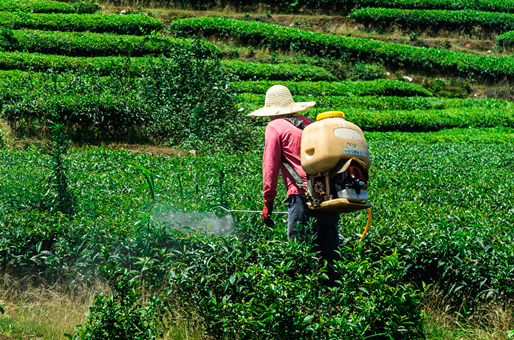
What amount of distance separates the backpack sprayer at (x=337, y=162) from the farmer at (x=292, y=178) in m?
0.35

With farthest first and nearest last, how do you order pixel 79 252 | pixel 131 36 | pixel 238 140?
1. pixel 131 36
2. pixel 238 140
3. pixel 79 252

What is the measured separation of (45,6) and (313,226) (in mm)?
26353

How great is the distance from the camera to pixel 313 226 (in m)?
4.48

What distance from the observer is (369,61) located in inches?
1161

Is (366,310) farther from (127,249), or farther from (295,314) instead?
(127,249)

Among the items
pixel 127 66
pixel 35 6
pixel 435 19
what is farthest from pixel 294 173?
pixel 435 19

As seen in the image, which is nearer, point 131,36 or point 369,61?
point 131,36

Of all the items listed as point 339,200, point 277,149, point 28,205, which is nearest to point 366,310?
point 339,200

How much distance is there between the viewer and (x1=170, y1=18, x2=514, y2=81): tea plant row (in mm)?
28141

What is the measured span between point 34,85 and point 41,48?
394 inches

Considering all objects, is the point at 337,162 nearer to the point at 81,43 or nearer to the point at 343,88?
the point at 81,43

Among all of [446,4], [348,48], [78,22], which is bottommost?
[348,48]

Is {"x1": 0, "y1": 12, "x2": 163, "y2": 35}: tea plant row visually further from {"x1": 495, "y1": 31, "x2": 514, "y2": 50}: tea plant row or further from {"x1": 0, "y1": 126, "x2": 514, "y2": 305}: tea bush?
{"x1": 495, "y1": 31, "x2": 514, "y2": 50}: tea plant row

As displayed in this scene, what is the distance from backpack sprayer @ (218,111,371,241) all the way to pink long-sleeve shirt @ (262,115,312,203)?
35 centimetres
